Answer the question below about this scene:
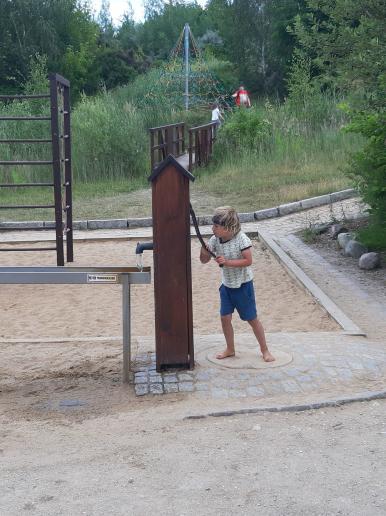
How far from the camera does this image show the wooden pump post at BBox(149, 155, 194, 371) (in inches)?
228

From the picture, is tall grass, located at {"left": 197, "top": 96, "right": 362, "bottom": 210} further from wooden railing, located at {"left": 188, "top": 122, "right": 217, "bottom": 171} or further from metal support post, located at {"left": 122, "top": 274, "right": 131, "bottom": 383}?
metal support post, located at {"left": 122, "top": 274, "right": 131, "bottom": 383}

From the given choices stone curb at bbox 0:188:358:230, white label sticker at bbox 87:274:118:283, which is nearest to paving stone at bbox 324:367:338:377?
white label sticker at bbox 87:274:118:283

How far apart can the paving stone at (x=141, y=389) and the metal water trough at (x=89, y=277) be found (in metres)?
0.18

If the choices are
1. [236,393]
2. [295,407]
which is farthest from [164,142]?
[295,407]

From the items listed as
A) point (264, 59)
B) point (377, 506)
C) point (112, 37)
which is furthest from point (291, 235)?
point (112, 37)

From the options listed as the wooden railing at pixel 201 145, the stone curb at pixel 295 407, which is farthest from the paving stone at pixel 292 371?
the wooden railing at pixel 201 145

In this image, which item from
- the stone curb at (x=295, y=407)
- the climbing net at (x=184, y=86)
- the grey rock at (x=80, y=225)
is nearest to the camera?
the stone curb at (x=295, y=407)

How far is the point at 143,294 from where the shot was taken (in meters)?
9.26

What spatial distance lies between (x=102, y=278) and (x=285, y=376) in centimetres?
148

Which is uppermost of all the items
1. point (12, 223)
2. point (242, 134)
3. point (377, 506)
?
point (242, 134)

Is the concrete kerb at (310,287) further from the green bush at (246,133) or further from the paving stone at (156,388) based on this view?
the green bush at (246,133)

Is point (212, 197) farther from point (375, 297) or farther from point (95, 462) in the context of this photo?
point (95, 462)

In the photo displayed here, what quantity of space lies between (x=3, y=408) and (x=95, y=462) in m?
1.22

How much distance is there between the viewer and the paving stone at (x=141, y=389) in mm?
5602
